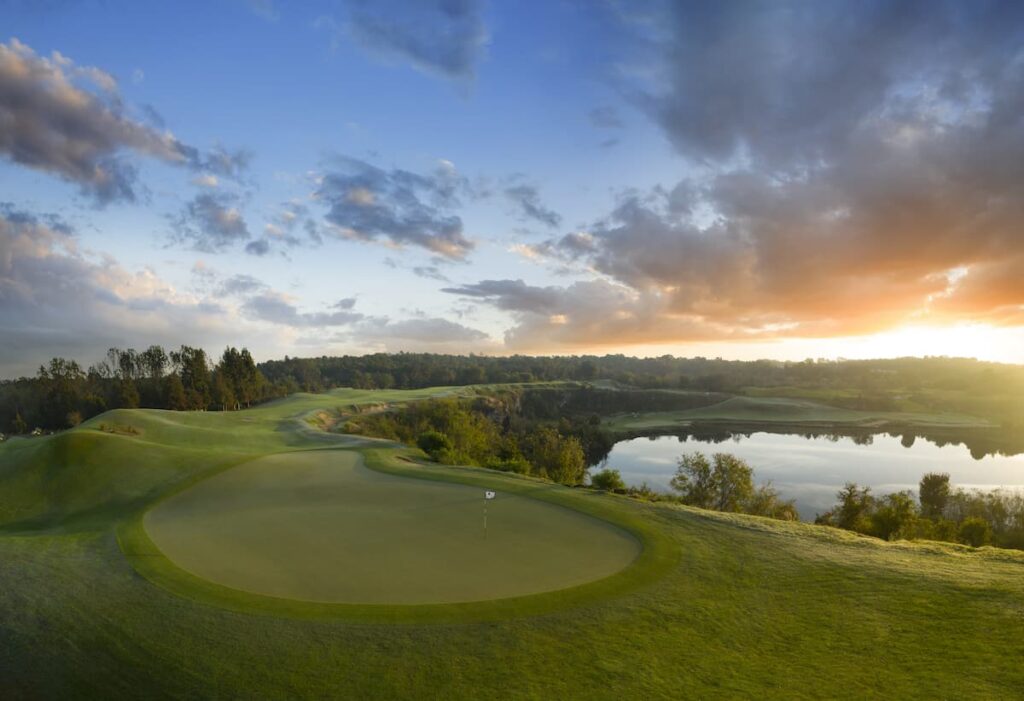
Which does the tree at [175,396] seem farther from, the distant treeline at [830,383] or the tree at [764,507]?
the tree at [764,507]

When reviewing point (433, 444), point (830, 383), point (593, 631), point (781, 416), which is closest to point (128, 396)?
point (433, 444)

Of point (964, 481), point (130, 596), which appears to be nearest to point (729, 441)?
point (964, 481)

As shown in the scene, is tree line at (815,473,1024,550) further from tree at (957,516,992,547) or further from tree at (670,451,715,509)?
tree at (670,451,715,509)

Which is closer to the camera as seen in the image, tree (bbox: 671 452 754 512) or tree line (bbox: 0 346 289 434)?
tree (bbox: 671 452 754 512)

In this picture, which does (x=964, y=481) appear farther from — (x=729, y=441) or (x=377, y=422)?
(x=377, y=422)

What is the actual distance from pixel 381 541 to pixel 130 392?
3245 inches

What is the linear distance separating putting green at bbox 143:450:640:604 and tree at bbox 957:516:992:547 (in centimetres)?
2338

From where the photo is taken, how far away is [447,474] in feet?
77.7

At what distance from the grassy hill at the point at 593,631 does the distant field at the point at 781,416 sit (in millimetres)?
99291

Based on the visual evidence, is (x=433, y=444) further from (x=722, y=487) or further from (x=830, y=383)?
(x=830, y=383)

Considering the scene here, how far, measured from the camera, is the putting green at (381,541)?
11617 millimetres

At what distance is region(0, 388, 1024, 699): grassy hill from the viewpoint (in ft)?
26.1

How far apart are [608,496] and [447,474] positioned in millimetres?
7885

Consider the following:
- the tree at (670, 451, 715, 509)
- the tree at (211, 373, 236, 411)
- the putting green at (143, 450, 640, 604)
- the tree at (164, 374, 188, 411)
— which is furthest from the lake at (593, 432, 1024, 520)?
the tree at (164, 374, 188, 411)
